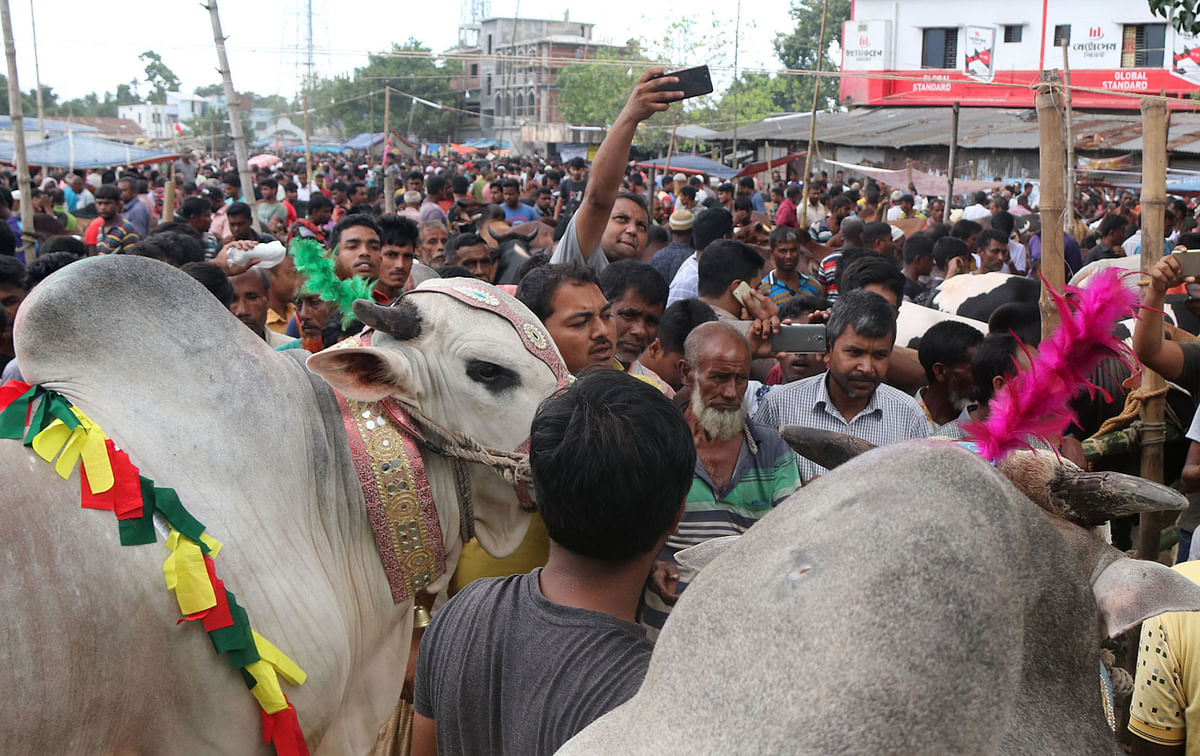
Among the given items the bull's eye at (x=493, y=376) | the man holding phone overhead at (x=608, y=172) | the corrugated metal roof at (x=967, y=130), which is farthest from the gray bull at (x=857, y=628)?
the corrugated metal roof at (x=967, y=130)

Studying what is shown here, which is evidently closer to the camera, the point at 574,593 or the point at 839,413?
the point at 574,593

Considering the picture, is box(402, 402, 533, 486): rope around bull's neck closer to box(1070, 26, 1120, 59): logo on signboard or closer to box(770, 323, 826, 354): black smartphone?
box(770, 323, 826, 354): black smartphone

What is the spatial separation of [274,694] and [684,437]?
1062 mm

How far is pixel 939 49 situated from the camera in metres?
37.4

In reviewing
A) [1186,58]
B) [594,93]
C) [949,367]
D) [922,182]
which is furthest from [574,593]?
[594,93]

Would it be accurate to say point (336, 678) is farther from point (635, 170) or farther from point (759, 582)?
point (635, 170)

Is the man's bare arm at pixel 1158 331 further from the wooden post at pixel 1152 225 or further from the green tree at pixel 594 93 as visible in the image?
the green tree at pixel 594 93

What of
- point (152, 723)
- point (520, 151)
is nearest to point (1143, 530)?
point (152, 723)

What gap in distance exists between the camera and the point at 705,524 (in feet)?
10.2

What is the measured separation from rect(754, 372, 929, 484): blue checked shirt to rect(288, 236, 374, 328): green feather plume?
1.54 meters

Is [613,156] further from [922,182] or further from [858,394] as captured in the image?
[922,182]

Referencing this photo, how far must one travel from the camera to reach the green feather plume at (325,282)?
3.12 metres

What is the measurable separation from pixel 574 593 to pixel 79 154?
2324 cm

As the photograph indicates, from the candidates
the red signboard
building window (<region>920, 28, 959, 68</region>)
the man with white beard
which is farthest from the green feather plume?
building window (<region>920, 28, 959, 68</region>)
